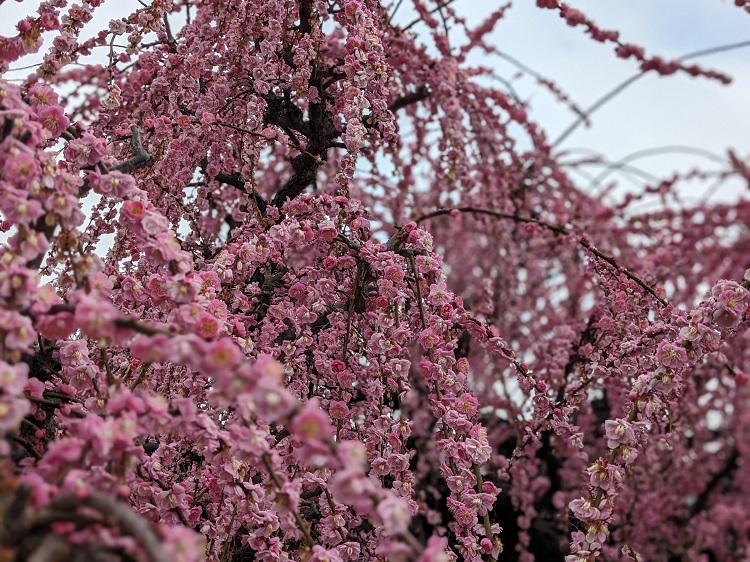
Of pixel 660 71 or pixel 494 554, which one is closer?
→ pixel 494 554

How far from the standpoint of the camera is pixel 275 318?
2.02 m

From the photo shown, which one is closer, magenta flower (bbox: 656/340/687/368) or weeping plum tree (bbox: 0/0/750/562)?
weeping plum tree (bbox: 0/0/750/562)

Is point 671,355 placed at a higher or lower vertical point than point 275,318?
higher

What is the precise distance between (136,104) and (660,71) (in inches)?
72.0

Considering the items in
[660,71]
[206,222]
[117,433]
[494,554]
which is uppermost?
[660,71]

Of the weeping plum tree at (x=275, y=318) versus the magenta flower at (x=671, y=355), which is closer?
the weeping plum tree at (x=275, y=318)

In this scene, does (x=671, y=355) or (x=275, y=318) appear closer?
(x=671, y=355)

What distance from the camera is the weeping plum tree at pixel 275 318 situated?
100cm

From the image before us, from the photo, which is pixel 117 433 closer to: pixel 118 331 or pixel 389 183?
pixel 118 331

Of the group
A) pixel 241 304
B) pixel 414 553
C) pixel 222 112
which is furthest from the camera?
pixel 222 112

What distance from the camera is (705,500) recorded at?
4629 mm

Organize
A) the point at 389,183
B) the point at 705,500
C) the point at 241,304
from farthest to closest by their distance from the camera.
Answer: the point at 705,500 → the point at 389,183 → the point at 241,304

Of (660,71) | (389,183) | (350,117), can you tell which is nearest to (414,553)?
(350,117)

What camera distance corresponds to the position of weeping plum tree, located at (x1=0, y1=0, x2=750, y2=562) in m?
1.00
